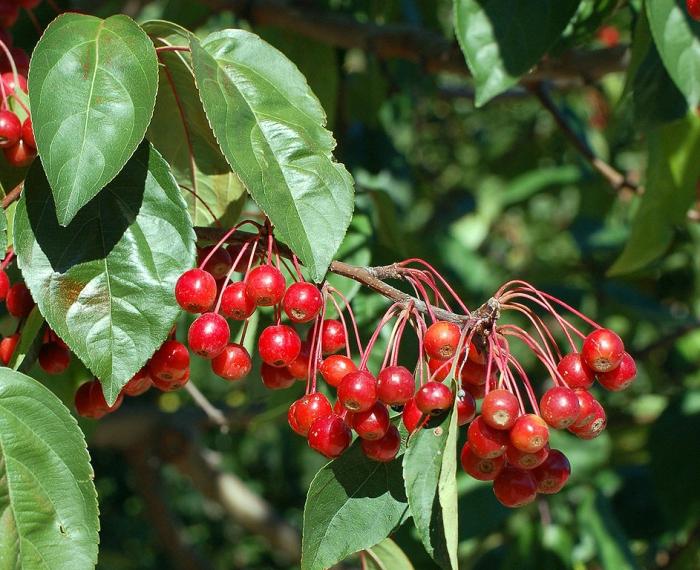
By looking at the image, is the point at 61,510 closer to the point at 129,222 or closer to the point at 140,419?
the point at 129,222

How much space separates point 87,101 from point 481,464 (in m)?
0.68

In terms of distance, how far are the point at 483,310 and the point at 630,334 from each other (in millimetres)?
2630

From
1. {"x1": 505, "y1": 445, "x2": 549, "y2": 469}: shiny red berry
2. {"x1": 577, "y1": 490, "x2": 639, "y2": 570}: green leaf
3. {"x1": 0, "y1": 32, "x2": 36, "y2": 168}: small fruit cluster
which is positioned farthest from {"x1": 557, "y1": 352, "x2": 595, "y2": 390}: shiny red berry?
{"x1": 577, "y1": 490, "x2": 639, "y2": 570}: green leaf

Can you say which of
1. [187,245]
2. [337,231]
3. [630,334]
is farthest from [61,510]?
[630,334]

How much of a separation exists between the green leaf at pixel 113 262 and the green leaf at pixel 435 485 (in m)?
0.35

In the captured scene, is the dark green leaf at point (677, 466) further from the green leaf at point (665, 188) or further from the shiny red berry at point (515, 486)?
the shiny red berry at point (515, 486)

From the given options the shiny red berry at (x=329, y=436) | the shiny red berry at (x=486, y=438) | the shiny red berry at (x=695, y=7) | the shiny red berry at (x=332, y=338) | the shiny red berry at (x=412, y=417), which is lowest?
the shiny red berry at (x=329, y=436)

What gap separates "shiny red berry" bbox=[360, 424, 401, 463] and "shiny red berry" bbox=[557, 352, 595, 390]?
239 mm

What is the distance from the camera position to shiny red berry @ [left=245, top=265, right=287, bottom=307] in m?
1.28

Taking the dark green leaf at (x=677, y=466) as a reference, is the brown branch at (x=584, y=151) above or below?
above

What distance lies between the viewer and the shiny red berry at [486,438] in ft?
4.03

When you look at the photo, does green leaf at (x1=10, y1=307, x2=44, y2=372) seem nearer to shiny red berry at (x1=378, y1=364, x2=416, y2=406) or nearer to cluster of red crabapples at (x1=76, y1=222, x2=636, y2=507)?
cluster of red crabapples at (x1=76, y1=222, x2=636, y2=507)

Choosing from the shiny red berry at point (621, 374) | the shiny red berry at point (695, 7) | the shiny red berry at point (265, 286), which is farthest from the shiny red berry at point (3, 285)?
the shiny red berry at point (695, 7)

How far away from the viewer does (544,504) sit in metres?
2.71
